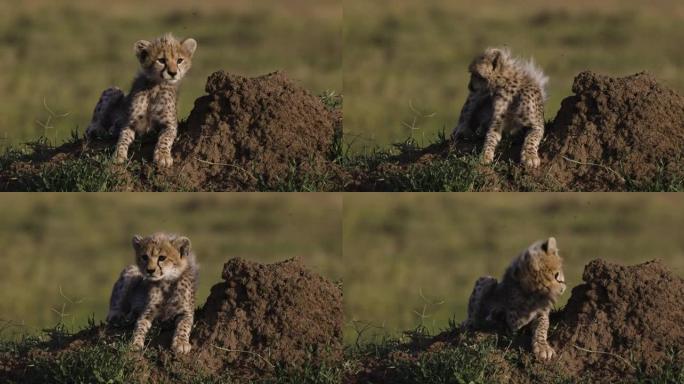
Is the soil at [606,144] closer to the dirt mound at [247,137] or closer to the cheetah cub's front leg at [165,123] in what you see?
the dirt mound at [247,137]

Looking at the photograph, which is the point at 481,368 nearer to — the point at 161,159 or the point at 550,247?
the point at 550,247

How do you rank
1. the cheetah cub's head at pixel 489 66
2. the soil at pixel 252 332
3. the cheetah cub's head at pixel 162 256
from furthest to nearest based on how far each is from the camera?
the cheetah cub's head at pixel 489 66 < the cheetah cub's head at pixel 162 256 < the soil at pixel 252 332

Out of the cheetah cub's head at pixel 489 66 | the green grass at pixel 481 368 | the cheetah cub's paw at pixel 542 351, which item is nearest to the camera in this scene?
the green grass at pixel 481 368

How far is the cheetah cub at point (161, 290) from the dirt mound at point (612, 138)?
267cm

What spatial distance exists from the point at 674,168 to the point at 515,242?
6.52 meters

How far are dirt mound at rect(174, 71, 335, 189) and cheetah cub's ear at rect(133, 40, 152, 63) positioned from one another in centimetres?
50

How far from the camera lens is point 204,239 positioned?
18.8m

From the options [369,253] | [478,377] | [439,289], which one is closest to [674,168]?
[478,377]

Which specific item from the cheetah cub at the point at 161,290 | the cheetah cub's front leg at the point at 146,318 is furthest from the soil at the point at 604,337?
the cheetah cub's front leg at the point at 146,318

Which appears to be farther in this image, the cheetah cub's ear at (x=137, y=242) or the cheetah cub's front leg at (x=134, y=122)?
the cheetah cub's front leg at (x=134, y=122)

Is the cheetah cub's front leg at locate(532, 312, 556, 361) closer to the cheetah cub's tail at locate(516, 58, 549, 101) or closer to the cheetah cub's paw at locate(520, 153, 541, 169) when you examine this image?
the cheetah cub's paw at locate(520, 153, 541, 169)

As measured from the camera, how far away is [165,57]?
444 inches

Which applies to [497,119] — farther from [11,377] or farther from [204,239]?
[204,239]

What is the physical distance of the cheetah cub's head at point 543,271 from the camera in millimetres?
10375
